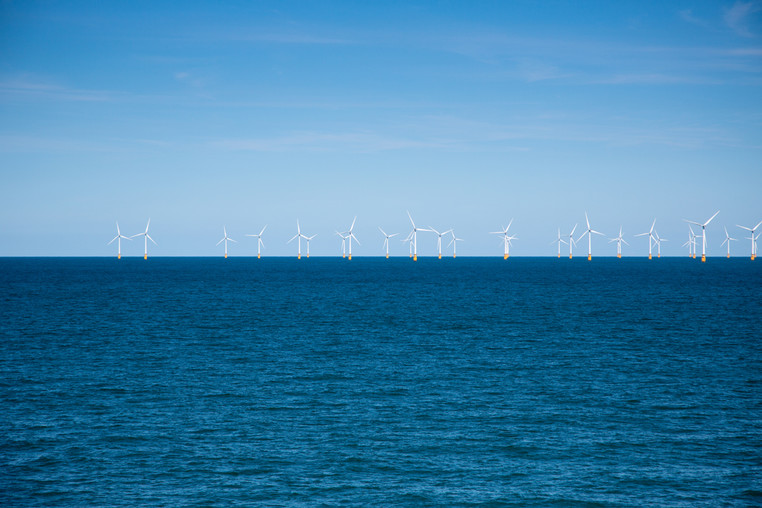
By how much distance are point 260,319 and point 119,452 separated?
192 ft

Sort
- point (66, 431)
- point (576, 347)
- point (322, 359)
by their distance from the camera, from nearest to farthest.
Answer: point (66, 431) < point (322, 359) < point (576, 347)

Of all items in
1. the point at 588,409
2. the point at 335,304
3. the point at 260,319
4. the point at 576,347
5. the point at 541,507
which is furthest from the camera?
the point at 335,304

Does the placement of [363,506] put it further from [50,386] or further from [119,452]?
[50,386]

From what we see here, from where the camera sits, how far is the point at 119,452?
102ft

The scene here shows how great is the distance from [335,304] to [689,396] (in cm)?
7950

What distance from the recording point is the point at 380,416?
123 feet

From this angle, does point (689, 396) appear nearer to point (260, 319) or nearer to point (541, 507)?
point (541, 507)

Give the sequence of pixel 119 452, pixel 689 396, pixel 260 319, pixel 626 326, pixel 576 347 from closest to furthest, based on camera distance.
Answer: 1. pixel 119 452
2. pixel 689 396
3. pixel 576 347
4. pixel 626 326
5. pixel 260 319

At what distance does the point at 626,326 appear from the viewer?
265ft

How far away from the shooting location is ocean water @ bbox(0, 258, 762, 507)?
1072 inches

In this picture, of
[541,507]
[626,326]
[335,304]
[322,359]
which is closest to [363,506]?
[541,507]

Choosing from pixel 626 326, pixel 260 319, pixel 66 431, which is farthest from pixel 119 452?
pixel 626 326

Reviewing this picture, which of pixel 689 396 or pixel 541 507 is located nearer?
pixel 541 507

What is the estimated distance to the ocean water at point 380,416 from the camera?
27.2 m
